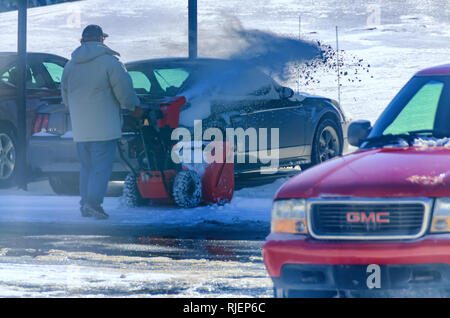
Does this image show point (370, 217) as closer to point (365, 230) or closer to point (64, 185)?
point (365, 230)

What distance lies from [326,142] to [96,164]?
4.21 m

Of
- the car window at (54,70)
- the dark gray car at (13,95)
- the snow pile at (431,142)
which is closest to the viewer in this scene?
the snow pile at (431,142)

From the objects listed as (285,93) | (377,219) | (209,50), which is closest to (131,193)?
(285,93)

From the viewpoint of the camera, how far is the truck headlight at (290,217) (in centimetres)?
548

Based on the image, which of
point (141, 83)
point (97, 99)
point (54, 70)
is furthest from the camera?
point (54, 70)

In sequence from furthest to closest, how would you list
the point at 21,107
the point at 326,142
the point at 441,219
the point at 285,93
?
the point at 326,142 → the point at 21,107 → the point at 285,93 → the point at 441,219

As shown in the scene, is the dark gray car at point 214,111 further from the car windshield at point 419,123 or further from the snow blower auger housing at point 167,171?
the car windshield at point 419,123

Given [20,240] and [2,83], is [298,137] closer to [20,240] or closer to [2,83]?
[2,83]

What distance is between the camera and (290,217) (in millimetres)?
5535

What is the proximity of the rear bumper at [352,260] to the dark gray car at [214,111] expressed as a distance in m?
5.72

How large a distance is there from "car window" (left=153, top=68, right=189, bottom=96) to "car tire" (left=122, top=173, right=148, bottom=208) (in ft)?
3.79

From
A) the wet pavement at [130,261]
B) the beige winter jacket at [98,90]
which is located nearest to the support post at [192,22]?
the beige winter jacket at [98,90]

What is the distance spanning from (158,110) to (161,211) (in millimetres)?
1150

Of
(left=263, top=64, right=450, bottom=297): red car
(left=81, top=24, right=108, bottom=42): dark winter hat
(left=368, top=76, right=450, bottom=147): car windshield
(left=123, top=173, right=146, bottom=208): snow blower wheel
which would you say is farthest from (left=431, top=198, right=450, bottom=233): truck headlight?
(left=123, top=173, right=146, bottom=208): snow blower wheel
